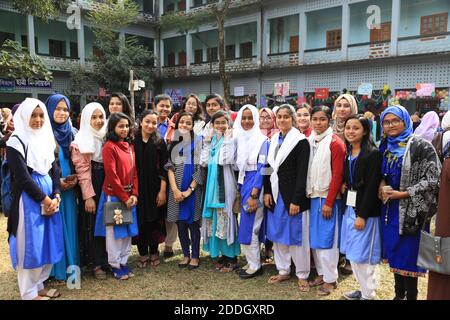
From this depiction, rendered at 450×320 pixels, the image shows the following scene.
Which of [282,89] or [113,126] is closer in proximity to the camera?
[113,126]

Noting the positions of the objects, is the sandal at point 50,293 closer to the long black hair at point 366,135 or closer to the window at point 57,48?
the long black hair at point 366,135

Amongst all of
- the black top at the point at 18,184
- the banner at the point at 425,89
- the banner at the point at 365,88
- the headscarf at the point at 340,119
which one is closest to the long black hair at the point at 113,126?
the black top at the point at 18,184

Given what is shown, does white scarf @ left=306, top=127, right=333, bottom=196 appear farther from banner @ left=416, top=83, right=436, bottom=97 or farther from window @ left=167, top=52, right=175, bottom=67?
window @ left=167, top=52, right=175, bottom=67

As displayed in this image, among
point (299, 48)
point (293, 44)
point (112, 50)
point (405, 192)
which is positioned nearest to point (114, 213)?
point (405, 192)

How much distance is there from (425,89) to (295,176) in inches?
440

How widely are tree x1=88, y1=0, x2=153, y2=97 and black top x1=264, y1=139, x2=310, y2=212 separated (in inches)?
578

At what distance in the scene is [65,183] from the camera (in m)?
3.30

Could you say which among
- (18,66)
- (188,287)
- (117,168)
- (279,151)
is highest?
(18,66)

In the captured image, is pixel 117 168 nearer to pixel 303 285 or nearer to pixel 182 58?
pixel 303 285

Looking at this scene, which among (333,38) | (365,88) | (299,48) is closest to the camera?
(365,88)

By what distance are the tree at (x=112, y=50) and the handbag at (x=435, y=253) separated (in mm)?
16040

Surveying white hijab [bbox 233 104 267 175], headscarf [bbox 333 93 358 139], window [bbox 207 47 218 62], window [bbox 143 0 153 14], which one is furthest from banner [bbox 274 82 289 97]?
white hijab [bbox 233 104 267 175]

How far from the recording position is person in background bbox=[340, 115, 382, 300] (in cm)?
288

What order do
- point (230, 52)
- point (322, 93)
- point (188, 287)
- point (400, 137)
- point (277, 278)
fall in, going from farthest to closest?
point (230, 52) < point (322, 93) < point (277, 278) < point (188, 287) < point (400, 137)
